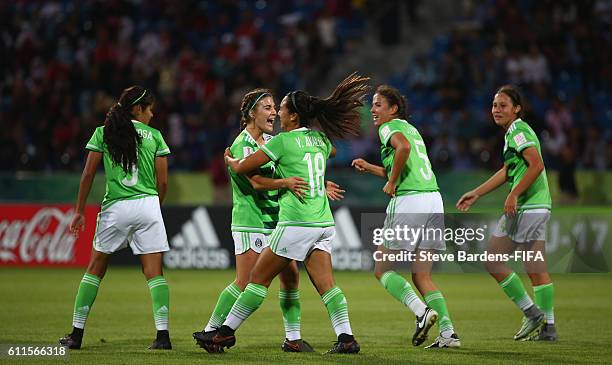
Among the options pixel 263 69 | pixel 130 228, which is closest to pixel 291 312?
pixel 130 228

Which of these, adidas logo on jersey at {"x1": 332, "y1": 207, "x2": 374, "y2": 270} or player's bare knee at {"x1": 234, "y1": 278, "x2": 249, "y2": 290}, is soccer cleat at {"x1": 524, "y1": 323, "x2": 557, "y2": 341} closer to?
player's bare knee at {"x1": 234, "y1": 278, "x2": 249, "y2": 290}

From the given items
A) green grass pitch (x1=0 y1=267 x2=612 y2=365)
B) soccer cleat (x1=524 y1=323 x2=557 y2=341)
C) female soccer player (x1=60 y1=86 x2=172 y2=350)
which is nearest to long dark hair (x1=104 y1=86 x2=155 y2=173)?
female soccer player (x1=60 y1=86 x2=172 y2=350)

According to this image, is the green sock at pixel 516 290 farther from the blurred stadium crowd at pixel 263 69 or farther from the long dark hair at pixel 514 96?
the blurred stadium crowd at pixel 263 69

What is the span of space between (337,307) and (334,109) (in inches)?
66.1

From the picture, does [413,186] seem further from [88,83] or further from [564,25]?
[88,83]

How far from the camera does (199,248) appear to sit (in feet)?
61.0

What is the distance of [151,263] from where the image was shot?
9227 millimetres

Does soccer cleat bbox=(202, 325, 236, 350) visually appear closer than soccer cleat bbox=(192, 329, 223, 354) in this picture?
Yes

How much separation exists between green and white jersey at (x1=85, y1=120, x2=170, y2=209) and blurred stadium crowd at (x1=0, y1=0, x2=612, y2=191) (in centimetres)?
1072

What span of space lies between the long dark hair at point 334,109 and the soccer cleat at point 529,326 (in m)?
2.59

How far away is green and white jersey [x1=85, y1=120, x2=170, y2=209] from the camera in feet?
30.3

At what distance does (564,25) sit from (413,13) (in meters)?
4.08

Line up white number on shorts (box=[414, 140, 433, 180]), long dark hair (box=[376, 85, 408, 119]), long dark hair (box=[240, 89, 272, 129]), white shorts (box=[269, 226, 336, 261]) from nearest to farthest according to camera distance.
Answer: white shorts (box=[269, 226, 336, 261])
long dark hair (box=[240, 89, 272, 129])
white number on shorts (box=[414, 140, 433, 180])
long dark hair (box=[376, 85, 408, 119])

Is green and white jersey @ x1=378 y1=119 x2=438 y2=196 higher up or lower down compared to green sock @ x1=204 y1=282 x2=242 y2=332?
higher up
